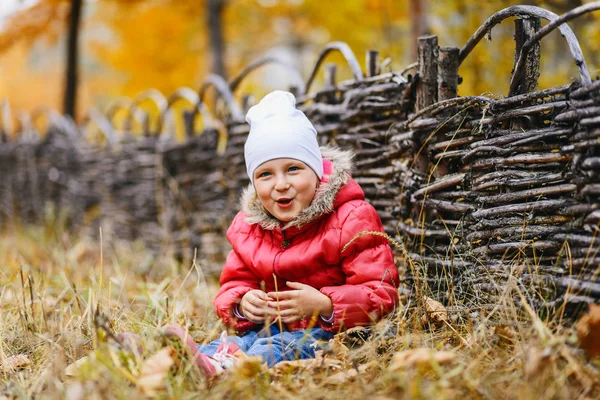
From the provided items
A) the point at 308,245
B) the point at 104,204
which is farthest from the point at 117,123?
the point at 308,245

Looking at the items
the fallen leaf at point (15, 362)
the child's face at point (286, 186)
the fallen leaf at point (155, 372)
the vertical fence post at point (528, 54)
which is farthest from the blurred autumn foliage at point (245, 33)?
the fallen leaf at point (155, 372)

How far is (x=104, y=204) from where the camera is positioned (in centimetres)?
612

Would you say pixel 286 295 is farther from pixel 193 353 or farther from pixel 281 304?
pixel 193 353

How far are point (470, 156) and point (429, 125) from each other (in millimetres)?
259

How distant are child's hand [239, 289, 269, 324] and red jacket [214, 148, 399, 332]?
7 centimetres

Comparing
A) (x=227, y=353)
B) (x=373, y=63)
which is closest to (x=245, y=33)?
(x=373, y=63)

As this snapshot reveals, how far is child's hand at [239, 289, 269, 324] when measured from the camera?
242cm

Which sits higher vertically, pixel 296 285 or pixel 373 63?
pixel 373 63

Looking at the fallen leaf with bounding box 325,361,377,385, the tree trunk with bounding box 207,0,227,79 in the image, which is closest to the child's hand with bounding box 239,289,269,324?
the fallen leaf with bounding box 325,361,377,385

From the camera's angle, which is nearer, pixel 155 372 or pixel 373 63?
pixel 155 372

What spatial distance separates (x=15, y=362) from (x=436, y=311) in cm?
164

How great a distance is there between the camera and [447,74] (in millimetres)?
2623

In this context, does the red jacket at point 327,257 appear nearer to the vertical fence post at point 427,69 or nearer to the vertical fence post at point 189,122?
the vertical fence post at point 427,69

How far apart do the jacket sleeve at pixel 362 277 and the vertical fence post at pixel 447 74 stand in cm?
61
